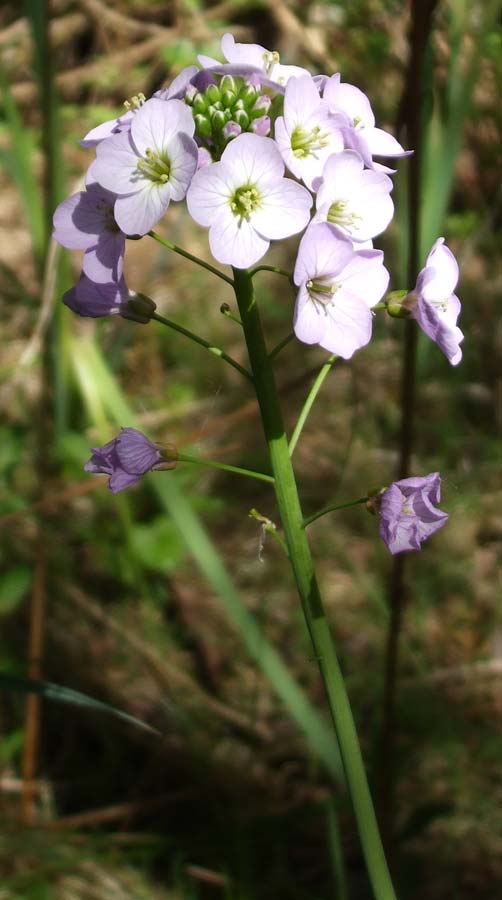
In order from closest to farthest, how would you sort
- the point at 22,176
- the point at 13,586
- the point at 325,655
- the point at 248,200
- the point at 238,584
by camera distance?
the point at 248,200, the point at 325,655, the point at 22,176, the point at 13,586, the point at 238,584

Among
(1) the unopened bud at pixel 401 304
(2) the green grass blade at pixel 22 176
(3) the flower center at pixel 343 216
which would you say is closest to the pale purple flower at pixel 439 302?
(1) the unopened bud at pixel 401 304

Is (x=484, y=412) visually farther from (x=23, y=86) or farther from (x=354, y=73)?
(x=23, y=86)

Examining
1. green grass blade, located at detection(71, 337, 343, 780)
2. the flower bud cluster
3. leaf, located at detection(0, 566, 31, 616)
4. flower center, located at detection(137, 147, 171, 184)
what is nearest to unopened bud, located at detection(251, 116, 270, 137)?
the flower bud cluster

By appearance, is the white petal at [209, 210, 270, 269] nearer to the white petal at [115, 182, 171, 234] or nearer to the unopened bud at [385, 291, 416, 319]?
the white petal at [115, 182, 171, 234]

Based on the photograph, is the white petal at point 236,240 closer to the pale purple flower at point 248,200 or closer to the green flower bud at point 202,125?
the pale purple flower at point 248,200

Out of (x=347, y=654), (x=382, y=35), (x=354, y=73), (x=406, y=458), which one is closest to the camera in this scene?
(x=406, y=458)

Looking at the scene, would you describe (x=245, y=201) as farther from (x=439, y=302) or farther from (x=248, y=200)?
(x=439, y=302)

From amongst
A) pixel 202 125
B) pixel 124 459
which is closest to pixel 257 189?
pixel 202 125

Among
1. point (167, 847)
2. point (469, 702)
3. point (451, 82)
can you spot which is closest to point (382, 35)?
point (451, 82)
